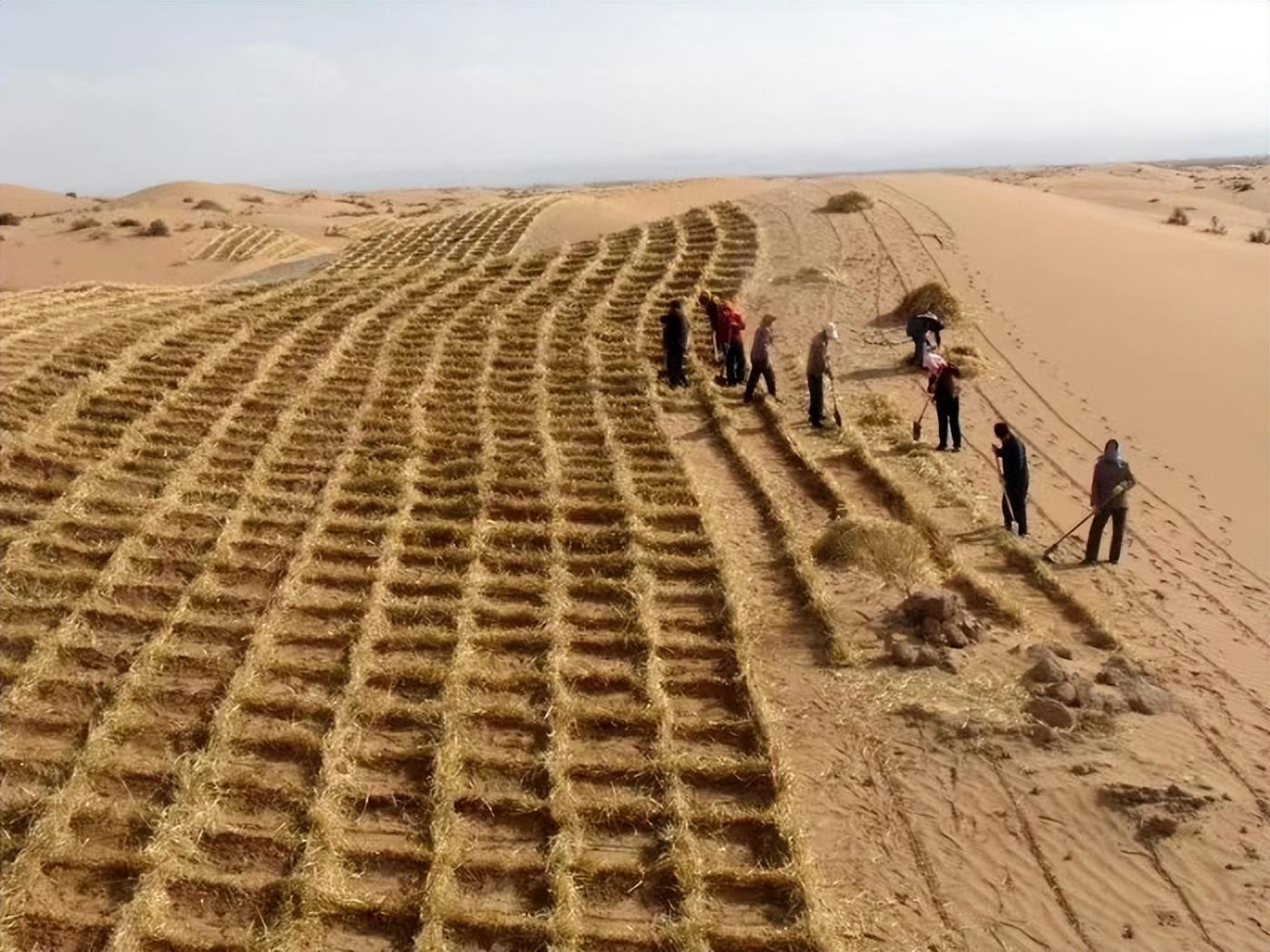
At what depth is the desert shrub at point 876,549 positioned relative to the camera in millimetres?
7426

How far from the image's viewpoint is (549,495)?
846 centimetres

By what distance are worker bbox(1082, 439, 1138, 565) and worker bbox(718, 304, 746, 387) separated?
4.44 m

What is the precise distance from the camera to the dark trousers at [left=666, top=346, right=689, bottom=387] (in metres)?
11.3

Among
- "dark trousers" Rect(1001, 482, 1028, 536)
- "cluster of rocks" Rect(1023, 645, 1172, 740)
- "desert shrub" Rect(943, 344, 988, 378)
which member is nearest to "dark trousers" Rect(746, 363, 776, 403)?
"desert shrub" Rect(943, 344, 988, 378)

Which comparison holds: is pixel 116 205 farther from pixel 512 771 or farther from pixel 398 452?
pixel 512 771

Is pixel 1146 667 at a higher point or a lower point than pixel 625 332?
lower

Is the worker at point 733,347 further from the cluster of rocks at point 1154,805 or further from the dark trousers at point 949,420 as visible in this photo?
the cluster of rocks at point 1154,805

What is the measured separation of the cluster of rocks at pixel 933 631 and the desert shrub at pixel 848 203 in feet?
42.1

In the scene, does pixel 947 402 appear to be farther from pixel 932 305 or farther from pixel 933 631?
pixel 932 305

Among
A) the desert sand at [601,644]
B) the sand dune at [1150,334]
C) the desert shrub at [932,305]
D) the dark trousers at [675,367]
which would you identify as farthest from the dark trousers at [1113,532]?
the desert shrub at [932,305]

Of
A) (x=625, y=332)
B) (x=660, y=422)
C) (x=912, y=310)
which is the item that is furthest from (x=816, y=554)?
(x=912, y=310)

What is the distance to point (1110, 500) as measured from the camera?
7.85 m

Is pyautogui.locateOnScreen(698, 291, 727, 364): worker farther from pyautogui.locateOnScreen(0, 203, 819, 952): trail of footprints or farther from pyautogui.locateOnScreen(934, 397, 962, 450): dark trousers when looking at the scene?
pyautogui.locateOnScreen(934, 397, 962, 450): dark trousers

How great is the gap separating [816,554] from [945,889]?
319 centimetres
